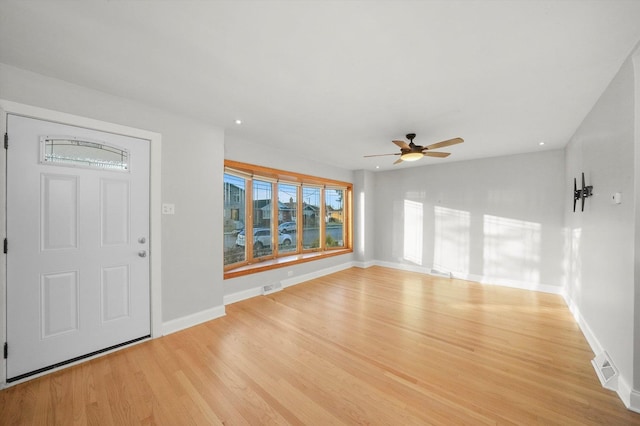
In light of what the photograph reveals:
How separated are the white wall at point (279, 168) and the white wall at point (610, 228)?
4.01 m

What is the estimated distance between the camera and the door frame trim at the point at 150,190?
1901 millimetres

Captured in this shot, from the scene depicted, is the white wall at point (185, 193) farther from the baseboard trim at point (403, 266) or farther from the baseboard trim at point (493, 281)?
the baseboard trim at point (493, 281)

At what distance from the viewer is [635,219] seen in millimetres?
1680

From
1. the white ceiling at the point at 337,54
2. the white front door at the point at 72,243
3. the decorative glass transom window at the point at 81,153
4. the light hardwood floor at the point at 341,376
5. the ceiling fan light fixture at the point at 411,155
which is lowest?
the light hardwood floor at the point at 341,376

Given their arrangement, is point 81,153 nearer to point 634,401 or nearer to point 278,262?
point 278,262

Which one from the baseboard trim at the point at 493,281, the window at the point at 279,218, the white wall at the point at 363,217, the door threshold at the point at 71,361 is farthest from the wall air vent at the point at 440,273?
the door threshold at the point at 71,361

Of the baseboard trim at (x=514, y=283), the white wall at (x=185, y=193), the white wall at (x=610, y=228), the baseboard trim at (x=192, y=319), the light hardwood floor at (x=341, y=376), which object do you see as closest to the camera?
the light hardwood floor at (x=341, y=376)

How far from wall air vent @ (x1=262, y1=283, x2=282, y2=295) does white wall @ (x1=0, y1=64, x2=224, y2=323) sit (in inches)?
36.8

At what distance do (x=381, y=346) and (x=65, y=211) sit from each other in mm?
3314

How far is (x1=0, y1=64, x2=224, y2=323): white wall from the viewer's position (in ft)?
7.96

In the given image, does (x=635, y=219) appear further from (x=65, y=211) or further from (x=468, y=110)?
(x=65, y=211)

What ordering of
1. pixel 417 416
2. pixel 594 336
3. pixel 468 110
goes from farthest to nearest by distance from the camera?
pixel 468 110 < pixel 594 336 < pixel 417 416

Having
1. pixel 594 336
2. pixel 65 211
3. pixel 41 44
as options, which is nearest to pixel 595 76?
pixel 594 336

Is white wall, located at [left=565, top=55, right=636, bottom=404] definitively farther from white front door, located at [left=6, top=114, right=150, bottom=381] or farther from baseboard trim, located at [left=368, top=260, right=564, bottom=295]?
white front door, located at [left=6, top=114, right=150, bottom=381]
